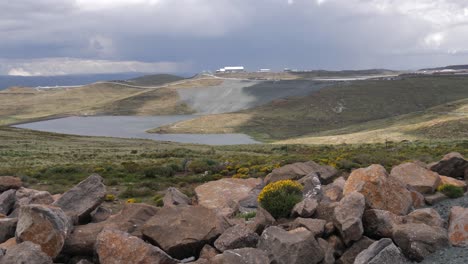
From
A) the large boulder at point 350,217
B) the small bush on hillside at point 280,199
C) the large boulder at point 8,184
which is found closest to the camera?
the large boulder at point 350,217

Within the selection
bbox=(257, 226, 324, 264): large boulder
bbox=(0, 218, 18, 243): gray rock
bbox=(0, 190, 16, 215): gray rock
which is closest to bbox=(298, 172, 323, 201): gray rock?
bbox=(257, 226, 324, 264): large boulder

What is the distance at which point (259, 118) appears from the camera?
173m

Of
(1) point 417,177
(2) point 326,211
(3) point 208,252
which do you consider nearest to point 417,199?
(1) point 417,177

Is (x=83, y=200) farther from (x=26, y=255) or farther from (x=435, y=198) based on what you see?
(x=435, y=198)

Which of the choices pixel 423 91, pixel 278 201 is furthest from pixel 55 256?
pixel 423 91

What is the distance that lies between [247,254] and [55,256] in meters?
5.67

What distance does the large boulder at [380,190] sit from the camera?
59.3 ft

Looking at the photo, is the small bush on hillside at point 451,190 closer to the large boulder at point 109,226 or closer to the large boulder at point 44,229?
the large boulder at point 109,226

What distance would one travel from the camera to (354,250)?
1494 cm

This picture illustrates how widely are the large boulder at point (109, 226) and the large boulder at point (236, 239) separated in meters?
2.60

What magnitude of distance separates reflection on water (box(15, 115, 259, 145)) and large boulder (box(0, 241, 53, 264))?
359ft

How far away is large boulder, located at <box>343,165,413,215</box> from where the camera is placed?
18078 millimetres

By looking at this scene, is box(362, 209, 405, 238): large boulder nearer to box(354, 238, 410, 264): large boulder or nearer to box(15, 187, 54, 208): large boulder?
box(354, 238, 410, 264): large boulder

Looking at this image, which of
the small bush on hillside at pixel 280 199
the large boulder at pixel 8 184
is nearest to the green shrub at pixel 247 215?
the small bush on hillside at pixel 280 199
